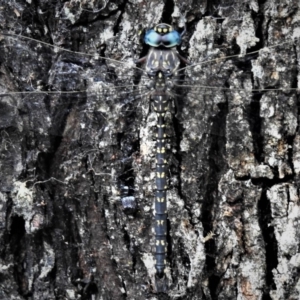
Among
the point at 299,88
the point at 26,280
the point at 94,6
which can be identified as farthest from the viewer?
the point at 26,280

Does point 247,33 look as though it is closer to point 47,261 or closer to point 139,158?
point 139,158

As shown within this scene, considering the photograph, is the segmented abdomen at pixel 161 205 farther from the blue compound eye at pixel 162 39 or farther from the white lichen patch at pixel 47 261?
the white lichen patch at pixel 47 261

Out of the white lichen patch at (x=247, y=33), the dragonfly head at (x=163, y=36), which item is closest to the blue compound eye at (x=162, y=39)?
the dragonfly head at (x=163, y=36)

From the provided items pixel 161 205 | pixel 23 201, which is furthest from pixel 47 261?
pixel 161 205

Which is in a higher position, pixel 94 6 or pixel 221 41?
pixel 94 6

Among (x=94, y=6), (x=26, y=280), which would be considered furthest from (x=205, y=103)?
(x=26, y=280)

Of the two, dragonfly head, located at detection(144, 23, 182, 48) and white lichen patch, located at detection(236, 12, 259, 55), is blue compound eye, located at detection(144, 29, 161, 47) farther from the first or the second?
white lichen patch, located at detection(236, 12, 259, 55)

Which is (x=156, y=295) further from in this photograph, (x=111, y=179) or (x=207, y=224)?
(x=111, y=179)
